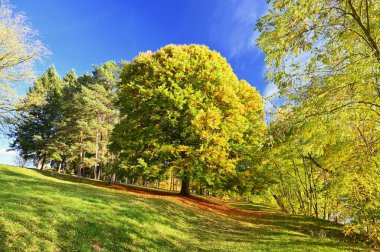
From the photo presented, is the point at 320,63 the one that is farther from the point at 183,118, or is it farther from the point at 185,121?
the point at 183,118

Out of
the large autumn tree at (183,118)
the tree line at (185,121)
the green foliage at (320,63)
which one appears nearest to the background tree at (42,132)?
the tree line at (185,121)

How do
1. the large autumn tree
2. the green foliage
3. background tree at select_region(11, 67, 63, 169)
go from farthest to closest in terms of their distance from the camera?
background tree at select_region(11, 67, 63, 169) < the large autumn tree < the green foliage

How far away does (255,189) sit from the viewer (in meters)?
26.8

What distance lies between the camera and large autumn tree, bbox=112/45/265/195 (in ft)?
76.6

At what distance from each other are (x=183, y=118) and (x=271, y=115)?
17.2 m

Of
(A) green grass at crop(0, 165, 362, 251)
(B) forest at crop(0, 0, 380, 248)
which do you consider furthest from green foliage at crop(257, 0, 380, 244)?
(A) green grass at crop(0, 165, 362, 251)

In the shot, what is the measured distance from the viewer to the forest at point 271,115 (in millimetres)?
6660

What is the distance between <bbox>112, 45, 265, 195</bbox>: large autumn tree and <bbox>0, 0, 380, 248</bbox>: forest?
0.34 ft

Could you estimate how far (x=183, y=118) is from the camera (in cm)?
2403

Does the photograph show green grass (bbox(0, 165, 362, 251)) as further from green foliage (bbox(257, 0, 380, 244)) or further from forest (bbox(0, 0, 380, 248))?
green foliage (bbox(257, 0, 380, 244))

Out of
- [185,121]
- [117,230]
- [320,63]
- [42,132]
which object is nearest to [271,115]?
[320,63]

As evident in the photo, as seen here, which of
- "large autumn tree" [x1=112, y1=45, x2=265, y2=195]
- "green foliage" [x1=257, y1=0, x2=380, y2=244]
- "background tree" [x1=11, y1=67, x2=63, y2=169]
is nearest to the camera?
"green foliage" [x1=257, y1=0, x2=380, y2=244]

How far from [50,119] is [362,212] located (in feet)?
183

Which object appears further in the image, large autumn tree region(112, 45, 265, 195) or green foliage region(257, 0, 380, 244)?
large autumn tree region(112, 45, 265, 195)
